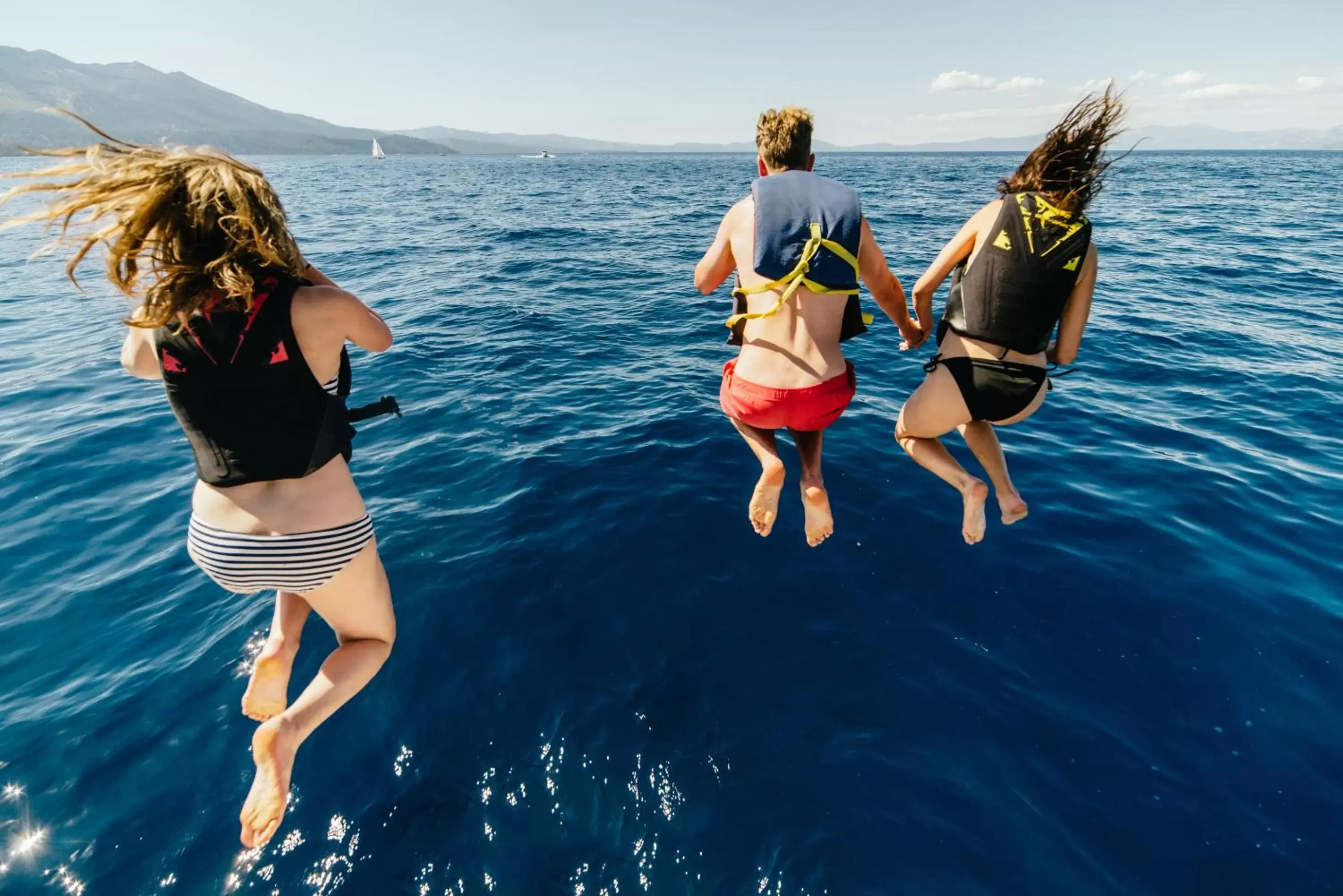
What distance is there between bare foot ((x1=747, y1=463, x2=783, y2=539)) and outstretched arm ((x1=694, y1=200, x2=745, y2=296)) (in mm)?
1416

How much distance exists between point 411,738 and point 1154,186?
53976 millimetres

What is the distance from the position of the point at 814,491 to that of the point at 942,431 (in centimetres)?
120

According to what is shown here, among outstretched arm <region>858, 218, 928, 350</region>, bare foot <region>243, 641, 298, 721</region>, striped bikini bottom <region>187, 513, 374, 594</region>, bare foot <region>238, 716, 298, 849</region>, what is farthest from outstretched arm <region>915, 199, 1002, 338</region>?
bare foot <region>243, 641, 298, 721</region>

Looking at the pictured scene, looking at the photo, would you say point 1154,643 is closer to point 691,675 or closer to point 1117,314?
point 691,675

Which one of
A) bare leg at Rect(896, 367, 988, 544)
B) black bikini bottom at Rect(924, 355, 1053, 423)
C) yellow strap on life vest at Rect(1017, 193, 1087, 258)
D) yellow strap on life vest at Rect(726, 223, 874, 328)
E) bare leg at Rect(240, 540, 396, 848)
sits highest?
yellow strap on life vest at Rect(1017, 193, 1087, 258)

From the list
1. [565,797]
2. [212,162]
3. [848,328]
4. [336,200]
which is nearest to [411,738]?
[565,797]

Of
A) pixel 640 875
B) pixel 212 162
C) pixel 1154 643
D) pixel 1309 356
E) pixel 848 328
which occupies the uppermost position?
pixel 212 162

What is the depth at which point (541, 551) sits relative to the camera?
19.7 feet

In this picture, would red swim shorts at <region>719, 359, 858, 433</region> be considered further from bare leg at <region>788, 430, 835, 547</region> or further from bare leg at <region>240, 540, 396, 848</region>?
bare leg at <region>240, 540, 396, 848</region>

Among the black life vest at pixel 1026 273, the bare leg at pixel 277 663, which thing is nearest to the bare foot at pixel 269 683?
the bare leg at pixel 277 663

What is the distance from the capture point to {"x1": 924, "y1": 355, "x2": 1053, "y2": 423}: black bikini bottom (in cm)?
408

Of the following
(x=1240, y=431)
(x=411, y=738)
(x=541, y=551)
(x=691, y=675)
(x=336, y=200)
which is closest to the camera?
(x=411, y=738)

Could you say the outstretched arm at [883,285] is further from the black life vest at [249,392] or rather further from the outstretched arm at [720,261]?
the black life vest at [249,392]

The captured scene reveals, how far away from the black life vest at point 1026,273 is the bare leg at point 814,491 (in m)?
1.43
